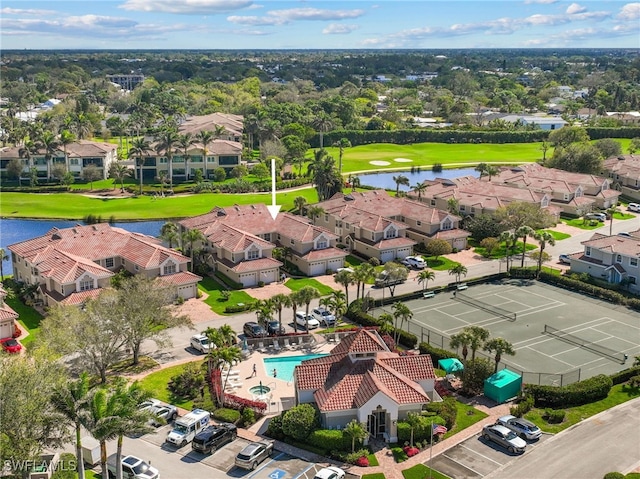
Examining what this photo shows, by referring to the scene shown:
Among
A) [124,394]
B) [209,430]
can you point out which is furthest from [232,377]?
[124,394]

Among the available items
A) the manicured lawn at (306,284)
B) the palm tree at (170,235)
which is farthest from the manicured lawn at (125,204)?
the manicured lawn at (306,284)

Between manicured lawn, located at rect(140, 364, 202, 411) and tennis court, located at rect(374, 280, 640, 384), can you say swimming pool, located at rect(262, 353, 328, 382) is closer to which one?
manicured lawn, located at rect(140, 364, 202, 411)

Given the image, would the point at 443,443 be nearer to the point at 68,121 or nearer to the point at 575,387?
the point at 575,387

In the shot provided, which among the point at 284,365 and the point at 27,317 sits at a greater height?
the point at 27,317

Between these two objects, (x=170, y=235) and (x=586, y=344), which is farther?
(x=170, y=235)

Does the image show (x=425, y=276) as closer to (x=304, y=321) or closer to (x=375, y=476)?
(x=304, y=321)

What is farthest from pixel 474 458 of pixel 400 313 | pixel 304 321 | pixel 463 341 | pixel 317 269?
pixel 317 269
